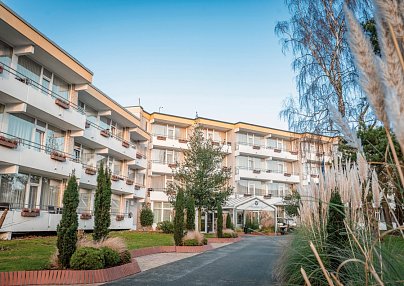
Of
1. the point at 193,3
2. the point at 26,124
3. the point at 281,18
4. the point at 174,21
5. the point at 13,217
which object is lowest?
the point at 13,217

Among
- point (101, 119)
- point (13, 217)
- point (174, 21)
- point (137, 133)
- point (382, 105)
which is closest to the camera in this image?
point (382, 105)

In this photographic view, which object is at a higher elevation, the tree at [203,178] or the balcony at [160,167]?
the balcony at [160,167]

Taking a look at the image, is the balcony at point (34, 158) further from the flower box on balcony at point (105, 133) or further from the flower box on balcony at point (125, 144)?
the flower box on balcony at point (125, 144)

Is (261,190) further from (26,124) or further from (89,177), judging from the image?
(26,124)

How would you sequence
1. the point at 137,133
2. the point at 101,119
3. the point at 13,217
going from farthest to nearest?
1. the point at 137,133
2. the point at 101,119
3. the point at 13,217

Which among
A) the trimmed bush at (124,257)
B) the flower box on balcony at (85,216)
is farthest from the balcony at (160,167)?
the trimmed bush at (124,257)

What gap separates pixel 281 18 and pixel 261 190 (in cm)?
3180

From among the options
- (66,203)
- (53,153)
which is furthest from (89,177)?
(66,203)

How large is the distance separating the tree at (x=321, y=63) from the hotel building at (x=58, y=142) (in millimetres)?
1033

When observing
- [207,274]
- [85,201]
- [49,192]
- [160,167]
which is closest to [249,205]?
[160,167]

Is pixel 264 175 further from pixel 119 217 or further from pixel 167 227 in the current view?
pixel 119 217

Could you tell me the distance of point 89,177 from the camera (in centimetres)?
2430

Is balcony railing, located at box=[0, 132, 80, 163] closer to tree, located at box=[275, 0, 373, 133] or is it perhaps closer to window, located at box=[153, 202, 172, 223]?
tree, located at box=[275, 0, 373, 133]

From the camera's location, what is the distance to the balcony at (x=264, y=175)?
43441 millimetres
